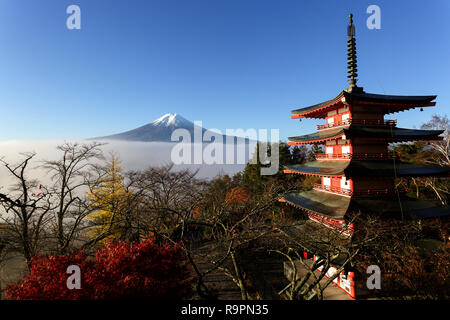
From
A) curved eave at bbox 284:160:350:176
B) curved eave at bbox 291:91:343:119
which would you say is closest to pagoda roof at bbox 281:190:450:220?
curved eave at bbox 284:160:350:176

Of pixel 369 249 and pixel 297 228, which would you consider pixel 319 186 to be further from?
pixel 369 249

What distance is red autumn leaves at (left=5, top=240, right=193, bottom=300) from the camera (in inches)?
201

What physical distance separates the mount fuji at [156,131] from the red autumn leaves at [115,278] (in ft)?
338

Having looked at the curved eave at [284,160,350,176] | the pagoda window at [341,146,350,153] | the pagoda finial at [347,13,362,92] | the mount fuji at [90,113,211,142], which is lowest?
the curved eave at [284,160,350,176]

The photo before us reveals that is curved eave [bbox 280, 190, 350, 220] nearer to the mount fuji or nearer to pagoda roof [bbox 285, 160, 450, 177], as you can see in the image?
pagoda roof [bbox 285, 160, 450, 177]

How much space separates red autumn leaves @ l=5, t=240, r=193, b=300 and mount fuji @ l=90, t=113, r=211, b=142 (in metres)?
103

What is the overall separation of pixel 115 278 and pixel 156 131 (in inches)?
4505

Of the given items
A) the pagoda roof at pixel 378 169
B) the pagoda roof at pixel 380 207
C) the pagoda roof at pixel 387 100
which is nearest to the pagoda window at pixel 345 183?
the pagoda roof at pixel 380 207

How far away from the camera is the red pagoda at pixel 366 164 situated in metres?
8.99

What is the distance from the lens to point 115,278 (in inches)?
218

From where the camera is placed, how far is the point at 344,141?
409 inches

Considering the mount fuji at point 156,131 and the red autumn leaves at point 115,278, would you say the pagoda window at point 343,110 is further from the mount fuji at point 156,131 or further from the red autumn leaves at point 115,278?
the mount fuji at point 156,131

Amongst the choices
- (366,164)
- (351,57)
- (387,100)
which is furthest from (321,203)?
(351,57)
